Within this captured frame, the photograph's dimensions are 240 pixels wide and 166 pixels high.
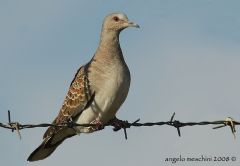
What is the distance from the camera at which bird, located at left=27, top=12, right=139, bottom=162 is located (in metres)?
8.83

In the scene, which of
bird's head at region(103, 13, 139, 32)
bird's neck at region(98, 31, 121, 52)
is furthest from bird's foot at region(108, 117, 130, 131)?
bird's head at region(103, 13, 139, 32)

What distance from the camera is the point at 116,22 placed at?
31.3 ft

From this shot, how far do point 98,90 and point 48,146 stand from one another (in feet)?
3.51

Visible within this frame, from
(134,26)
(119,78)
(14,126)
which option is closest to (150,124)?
(14,126)

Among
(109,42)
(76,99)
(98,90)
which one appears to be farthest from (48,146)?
(109,42)

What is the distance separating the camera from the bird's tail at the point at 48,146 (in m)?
9.16

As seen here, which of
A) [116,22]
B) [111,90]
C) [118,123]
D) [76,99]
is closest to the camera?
[118,123]

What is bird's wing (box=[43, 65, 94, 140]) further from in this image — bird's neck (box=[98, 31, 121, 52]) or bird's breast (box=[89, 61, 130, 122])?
bird's neck (box=[98, 31, 121, 52])

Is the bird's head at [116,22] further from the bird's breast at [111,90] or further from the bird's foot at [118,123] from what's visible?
the bird's foot at [118,123]

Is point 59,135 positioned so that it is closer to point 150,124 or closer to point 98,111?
point 98,111

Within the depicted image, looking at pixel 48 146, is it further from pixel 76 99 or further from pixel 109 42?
pixel 109 42

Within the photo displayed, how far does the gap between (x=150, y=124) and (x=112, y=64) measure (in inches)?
85.4

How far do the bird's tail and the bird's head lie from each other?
56.3 inches

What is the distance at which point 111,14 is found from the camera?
9.62 metres
